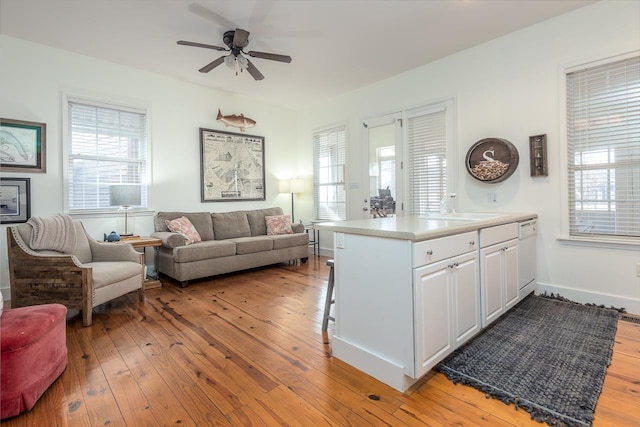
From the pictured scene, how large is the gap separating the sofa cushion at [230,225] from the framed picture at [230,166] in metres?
0.35

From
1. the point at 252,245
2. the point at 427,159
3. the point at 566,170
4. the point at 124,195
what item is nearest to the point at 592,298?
the point at 566,170

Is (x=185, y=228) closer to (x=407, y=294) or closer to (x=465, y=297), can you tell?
(x=407, y=294)

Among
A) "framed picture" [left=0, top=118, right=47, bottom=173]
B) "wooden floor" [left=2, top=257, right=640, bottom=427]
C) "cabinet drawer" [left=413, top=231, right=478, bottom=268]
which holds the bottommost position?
"wooden floor" [left=2, top=257, right=640, bottom=427]

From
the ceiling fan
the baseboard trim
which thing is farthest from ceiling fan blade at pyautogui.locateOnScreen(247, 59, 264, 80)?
the baseboard trim

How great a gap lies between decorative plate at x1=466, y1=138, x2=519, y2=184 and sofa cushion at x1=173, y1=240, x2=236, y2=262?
3239 mm

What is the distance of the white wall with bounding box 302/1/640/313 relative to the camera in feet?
9.43

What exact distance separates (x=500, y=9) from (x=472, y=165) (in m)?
1.57

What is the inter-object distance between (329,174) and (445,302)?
4099mm

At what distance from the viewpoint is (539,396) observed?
1.64 metres

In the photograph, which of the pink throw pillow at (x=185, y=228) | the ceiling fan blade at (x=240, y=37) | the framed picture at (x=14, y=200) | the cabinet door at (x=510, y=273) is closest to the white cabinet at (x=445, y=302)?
the cabinet door at (x=510, y=273)

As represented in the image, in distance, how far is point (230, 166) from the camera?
529cm

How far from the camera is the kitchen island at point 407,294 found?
1.69 meters

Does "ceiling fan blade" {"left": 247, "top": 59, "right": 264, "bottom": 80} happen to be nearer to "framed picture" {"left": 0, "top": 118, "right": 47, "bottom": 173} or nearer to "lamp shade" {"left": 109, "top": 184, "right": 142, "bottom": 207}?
"lamp shade" {"left": 109, "top": 184, "right": 142, "bottom": 207}

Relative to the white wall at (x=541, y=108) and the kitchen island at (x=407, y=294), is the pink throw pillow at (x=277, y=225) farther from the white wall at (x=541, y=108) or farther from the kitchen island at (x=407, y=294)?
the kitchen island at (x=407, y=294)
